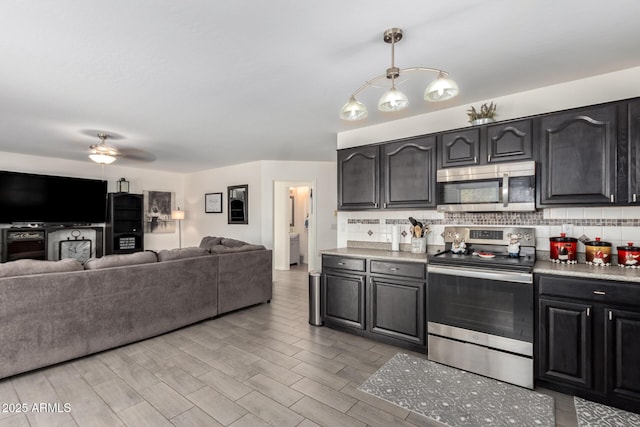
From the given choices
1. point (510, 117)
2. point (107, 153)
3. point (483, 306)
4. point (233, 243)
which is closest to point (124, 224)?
point (107, 153)

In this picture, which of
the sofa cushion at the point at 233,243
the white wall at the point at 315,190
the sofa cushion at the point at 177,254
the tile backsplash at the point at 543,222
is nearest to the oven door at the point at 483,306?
the tile backsplash at the point at 543,222

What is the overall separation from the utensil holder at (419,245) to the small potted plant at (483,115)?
1.26m

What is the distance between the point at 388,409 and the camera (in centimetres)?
200

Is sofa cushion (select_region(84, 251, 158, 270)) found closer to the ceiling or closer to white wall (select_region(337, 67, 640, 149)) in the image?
the ceiling

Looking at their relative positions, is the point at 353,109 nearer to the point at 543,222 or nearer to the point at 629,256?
the point at 543,222

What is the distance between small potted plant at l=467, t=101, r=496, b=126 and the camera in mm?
2740

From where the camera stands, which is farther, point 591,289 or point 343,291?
point 343,291

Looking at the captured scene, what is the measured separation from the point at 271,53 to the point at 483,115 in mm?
1994

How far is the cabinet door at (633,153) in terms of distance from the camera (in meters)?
2.10

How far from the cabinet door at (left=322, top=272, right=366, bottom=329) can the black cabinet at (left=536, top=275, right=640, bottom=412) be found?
60.3 inches

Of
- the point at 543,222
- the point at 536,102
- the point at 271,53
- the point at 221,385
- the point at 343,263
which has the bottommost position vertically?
the point at 221,385

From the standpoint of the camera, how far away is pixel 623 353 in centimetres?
194

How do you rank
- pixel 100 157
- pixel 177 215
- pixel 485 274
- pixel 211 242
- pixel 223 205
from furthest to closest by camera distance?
pixel 177 215, pixel 223 205, pixel 211 242, pixel 100 157, pixel 485 274

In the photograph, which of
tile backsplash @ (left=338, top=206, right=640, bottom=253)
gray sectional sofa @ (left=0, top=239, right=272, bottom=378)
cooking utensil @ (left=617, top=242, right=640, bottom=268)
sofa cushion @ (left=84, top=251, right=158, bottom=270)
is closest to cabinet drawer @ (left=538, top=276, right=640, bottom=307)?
cooking utensil @ (left=617, top=242, right=640, bottom=268)
